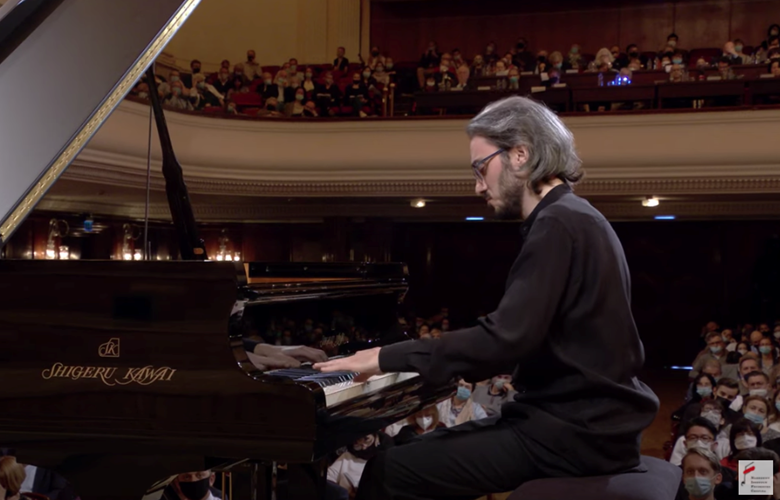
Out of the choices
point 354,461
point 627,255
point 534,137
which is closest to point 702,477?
point 354,461

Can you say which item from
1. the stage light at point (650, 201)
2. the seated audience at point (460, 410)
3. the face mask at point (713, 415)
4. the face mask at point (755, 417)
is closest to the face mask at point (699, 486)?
the face mask at point (713, 415)

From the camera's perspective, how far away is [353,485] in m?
4.92

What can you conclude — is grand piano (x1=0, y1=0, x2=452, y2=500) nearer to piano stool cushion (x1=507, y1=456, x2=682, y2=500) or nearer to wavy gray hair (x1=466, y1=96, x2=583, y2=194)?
piano stool cushion (x1=507, y1=456, x2=682, y2=500)

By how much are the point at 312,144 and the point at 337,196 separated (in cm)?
90

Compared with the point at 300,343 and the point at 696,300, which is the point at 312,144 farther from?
the point at 300,343

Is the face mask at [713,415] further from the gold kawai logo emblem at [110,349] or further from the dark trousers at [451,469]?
the gold kawai logo emblem at [110,349]

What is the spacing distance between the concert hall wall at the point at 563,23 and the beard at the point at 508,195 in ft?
48.1

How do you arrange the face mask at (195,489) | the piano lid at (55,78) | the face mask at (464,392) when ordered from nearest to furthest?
1. the piano lid at (55,78)
2. the face mask at (195,489)
3. the face mask at (464,392)

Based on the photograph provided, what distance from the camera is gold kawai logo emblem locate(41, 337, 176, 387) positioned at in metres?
2.38

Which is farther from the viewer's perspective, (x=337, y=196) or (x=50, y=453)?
(x=337, y=196)

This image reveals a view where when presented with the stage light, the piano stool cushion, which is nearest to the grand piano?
the piano stool cushion

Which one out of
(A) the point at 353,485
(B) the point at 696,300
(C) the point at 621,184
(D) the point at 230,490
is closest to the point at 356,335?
(D) the point at 230,490

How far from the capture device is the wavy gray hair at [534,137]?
91.7 inches

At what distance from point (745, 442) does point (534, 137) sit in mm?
3404
